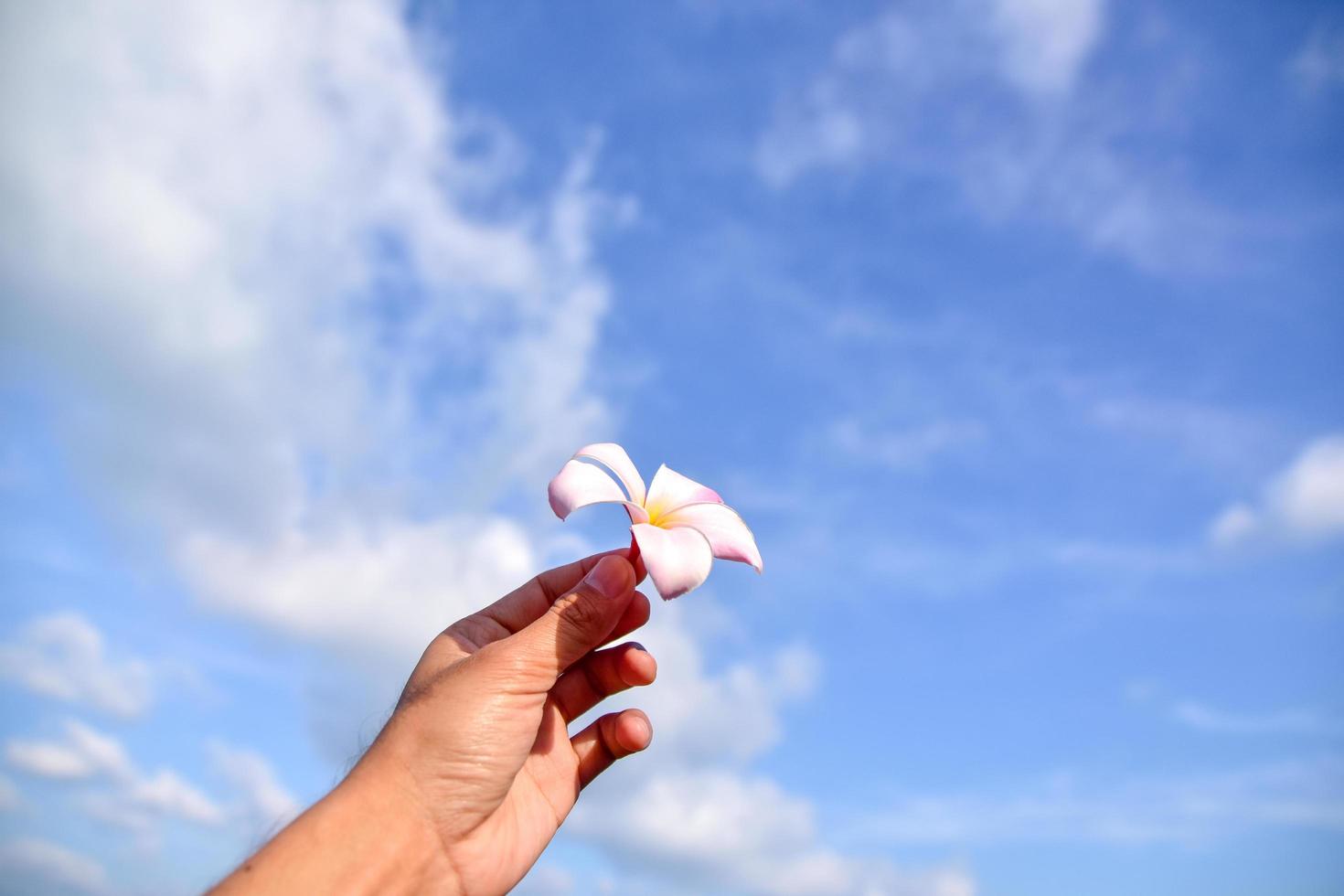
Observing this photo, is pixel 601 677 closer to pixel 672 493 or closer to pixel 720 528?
pixel 672 493

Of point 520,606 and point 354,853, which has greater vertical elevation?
point 520,606

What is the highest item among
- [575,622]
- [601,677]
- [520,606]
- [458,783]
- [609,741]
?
[520,606]

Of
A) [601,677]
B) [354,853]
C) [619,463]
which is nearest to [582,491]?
[619,463]

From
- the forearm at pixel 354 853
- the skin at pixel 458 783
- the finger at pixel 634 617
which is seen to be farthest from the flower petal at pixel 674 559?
the forearm at pixel 354 853

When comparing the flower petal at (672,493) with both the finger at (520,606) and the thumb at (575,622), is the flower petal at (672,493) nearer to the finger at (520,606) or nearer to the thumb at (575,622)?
the thumb at (575,622)

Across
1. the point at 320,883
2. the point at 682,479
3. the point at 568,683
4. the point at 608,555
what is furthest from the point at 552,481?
the point at 320,883

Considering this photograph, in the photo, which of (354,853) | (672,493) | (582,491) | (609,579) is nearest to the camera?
(354,853)
